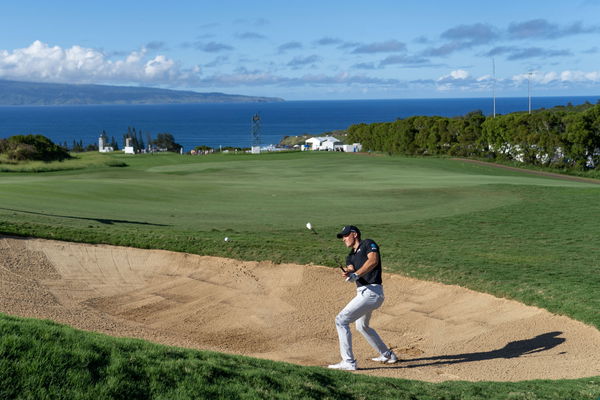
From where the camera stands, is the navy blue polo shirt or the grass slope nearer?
the grass slope

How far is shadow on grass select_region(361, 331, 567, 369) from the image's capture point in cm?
1169

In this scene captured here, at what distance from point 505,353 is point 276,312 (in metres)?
5.19

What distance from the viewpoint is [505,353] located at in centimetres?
1208

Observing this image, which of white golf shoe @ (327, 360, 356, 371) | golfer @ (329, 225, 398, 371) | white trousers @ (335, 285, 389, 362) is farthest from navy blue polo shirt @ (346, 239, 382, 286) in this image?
white golf shoe @ (327, 360, 356, 371)

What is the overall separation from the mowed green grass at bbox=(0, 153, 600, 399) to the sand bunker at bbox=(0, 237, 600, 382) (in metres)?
0.82

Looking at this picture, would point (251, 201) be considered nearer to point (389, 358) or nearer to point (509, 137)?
point (389, 358)

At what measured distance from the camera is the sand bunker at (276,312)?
466 inches

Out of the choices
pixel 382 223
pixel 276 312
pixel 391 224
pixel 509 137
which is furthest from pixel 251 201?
pixel 509 137

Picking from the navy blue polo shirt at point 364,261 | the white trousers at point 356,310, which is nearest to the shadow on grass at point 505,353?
the white trousers at point 356,310

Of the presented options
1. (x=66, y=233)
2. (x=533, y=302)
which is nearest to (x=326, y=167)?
(x=66, y=233)

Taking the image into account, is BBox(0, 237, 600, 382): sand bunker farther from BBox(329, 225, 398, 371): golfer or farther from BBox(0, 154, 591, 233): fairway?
BBox(0, 154, 591, 233): fairway

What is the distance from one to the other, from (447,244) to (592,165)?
41.1 m

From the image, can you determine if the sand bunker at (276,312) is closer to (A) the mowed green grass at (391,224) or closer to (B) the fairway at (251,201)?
(A) the mowed green grass at (391,224)

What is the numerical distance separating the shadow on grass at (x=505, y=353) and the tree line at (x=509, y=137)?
4664cm
